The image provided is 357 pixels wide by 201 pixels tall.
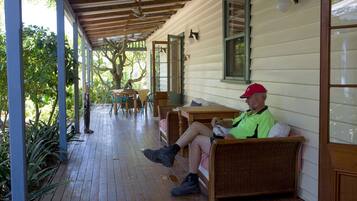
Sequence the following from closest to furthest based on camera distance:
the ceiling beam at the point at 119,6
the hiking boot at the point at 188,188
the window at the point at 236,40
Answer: the hiking boot at the point at 188,188, the window at the point at 236,40, the ceiling beam at the point at 119,6

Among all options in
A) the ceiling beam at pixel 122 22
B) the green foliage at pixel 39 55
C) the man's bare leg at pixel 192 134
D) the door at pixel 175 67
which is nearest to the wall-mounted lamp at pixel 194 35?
the door at pixel 175 67

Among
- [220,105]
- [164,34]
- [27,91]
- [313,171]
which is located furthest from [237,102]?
[164,34]

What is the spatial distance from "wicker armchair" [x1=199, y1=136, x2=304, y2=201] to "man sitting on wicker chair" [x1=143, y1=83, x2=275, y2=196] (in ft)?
0.74

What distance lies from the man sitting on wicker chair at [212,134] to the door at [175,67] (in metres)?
5.14

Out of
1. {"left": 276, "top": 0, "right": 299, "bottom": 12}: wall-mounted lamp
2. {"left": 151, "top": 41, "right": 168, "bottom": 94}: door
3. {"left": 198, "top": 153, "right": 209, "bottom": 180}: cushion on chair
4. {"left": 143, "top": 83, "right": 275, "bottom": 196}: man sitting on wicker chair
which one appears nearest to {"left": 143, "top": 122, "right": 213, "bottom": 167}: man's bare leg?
{"left": 143, "top": 83, "right": 275, "bottom": 196}: man sitting on wicker chair

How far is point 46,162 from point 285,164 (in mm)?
3072

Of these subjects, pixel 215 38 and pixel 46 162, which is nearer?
pixel 46 162

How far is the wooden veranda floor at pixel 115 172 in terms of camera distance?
388 cm

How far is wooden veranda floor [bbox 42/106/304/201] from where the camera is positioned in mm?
3877

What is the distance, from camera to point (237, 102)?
534cm

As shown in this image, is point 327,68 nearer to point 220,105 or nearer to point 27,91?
point 220,105

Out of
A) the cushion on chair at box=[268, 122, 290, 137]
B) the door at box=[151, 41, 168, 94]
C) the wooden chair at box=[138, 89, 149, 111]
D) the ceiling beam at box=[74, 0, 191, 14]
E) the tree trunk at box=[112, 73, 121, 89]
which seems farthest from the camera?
the tree trunk at box=[112, 73, 121, 89]

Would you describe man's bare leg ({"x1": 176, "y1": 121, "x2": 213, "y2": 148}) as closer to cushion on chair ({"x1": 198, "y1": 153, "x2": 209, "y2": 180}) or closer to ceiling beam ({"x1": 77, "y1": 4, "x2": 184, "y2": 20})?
cushion on chair ({"x1": 198, "y1": 153, "x2": 209, "y2": 180})

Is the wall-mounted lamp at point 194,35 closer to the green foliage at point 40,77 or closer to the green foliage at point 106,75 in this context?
the green foliage at point 40,77
